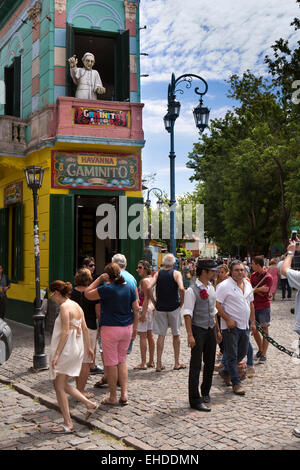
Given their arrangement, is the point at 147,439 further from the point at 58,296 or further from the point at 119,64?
the point at 119,64

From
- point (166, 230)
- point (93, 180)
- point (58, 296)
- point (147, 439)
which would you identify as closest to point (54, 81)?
point (93, 180)

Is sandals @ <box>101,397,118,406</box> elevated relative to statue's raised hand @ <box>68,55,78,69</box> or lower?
lower

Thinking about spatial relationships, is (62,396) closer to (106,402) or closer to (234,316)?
(106,402)

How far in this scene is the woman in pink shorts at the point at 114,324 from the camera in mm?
6121

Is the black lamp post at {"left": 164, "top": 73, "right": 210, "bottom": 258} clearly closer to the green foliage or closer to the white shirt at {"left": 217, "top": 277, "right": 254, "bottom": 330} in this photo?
the white shirt at {"left": 217, "top": 277, "right": 254, "bottom": 330}

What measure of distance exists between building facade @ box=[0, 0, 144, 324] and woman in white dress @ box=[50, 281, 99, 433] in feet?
23.3

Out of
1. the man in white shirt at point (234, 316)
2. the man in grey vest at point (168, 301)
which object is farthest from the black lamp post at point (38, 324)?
the man in white shirt at point (234, 316)

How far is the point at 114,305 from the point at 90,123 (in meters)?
7.61

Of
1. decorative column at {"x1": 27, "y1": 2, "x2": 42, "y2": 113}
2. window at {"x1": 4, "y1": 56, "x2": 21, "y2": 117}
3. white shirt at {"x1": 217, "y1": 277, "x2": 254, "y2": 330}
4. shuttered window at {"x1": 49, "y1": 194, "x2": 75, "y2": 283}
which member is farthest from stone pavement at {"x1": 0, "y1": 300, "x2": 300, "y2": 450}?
window at {"x1": 4, "y1": 56, "x2": 21, "y2": 117}

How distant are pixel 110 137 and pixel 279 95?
57.9 feet

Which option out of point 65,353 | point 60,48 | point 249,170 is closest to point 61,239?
point 60,48

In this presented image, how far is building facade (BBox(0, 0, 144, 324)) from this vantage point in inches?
498

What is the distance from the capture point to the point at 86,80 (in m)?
13.1

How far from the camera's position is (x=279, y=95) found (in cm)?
2752
